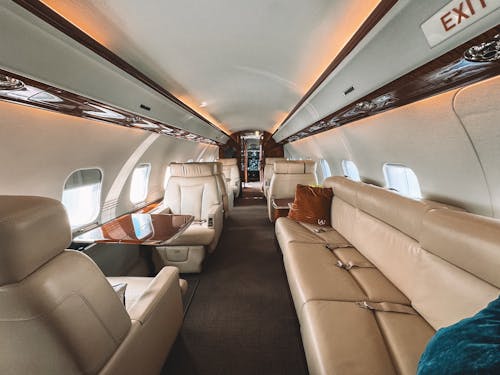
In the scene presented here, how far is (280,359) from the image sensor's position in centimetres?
174

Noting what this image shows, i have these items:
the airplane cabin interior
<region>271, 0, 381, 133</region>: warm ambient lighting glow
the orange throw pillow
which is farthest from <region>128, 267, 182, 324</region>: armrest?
<region>271, 0, 381, 133</region>: warm ambient lighting glow

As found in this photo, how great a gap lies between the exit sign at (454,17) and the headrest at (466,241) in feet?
3.47

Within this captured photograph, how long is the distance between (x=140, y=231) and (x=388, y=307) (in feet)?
7.94

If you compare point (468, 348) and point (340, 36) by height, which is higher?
point (340, 36)

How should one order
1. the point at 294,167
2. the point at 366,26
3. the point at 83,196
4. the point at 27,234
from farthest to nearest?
the point at 294,167 → the point at 83,196 → the point at 366,26 → the point at 27,234

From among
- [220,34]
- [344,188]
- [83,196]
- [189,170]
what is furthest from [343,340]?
[83,196]

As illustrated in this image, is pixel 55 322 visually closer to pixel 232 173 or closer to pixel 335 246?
pixel 335 246

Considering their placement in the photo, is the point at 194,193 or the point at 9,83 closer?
the point at 9,83

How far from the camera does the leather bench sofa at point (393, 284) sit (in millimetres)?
1068

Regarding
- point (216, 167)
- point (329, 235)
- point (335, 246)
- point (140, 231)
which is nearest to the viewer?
point (140, 231)

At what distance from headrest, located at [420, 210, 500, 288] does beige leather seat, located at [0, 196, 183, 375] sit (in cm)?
188

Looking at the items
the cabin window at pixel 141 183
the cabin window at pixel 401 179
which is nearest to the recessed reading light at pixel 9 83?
the cabin window at pixel 141 183

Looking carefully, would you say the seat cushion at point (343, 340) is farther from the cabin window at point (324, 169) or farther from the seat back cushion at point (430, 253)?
the cabin window at point (324, 169)

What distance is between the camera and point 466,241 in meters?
1.14
